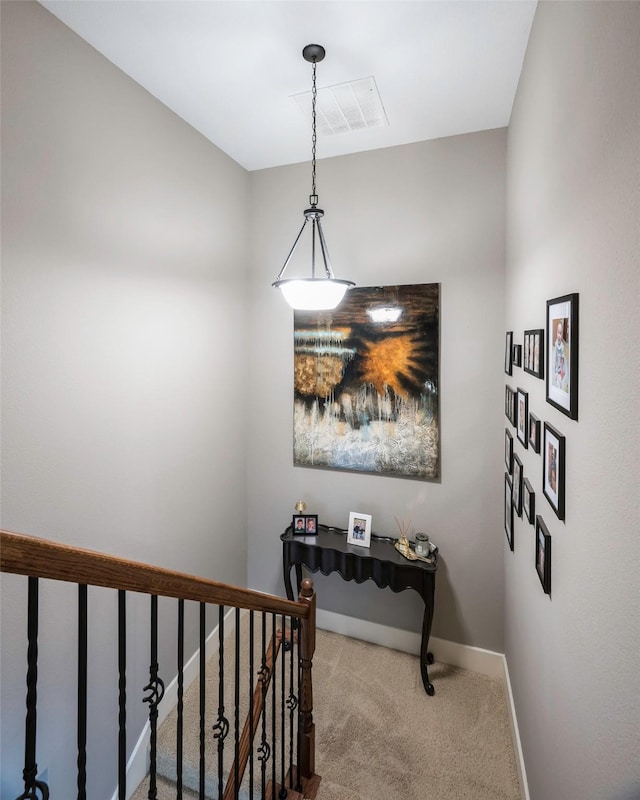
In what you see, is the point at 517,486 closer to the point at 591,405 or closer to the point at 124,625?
the point at 591,405

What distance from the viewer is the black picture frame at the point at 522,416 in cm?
177

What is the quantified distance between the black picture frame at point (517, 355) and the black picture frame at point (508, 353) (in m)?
0.10

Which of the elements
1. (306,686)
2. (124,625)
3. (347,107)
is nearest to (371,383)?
(347,107)

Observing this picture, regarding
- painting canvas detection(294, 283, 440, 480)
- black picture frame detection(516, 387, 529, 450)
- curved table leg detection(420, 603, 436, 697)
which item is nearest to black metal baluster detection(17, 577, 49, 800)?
black picture frame detection(516, 387, 529, 450)

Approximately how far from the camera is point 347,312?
2.90 meters

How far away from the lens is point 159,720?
7.73 feet

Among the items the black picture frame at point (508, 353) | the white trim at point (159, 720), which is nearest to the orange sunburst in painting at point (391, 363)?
the black picture frame at point (508, 353)

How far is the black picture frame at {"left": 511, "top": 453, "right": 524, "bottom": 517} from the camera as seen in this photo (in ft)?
6.19

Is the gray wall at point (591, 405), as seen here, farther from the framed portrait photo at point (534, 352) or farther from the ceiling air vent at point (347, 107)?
the ceiling air vent at point (347, 107)

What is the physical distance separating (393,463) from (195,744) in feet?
6.23

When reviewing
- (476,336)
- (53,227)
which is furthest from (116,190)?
(476,336)

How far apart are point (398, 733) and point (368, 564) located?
0.85 m

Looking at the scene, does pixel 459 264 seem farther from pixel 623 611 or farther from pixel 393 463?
pixel 623 611

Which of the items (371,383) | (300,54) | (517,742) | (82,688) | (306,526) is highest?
(300,54)
